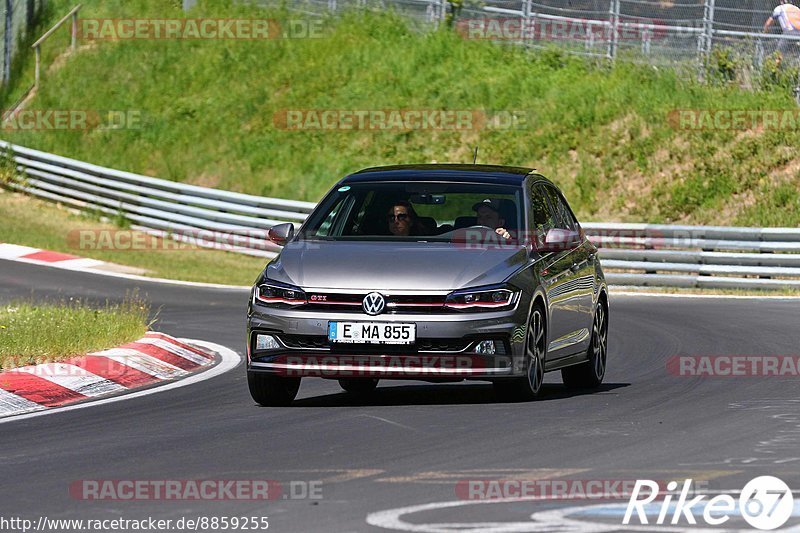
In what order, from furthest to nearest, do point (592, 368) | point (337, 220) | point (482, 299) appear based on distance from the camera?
1. point (592, 368)
2. point (337, 220)
3. point (482, 299)

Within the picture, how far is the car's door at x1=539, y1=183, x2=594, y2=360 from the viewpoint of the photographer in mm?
11086

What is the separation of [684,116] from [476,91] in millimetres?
5041

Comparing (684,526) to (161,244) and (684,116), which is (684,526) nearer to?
(161,244)

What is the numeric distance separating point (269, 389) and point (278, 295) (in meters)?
0.74

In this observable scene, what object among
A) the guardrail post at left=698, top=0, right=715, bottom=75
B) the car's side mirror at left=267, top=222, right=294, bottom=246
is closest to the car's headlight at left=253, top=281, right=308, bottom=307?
the car's side mirror at left=267, top=222, right=294, bottom=246

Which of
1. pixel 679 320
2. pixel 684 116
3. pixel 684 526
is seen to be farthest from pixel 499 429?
pixel 684 116

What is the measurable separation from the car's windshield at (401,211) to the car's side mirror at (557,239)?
9.5 inches

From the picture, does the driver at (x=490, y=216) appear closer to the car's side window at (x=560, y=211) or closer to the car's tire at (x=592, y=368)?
the car's side window at (x=560, y=211)

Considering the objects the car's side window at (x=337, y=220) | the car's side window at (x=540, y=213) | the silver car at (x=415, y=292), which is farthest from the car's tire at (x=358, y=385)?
the car's side window at (x=540, y=213)

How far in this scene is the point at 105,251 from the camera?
89.0 ft

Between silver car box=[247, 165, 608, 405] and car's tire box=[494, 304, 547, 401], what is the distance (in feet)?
0.03

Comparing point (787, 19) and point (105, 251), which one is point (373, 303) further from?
point (787, 19)

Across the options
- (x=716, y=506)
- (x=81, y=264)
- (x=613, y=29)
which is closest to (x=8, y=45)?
(x=613, y=29)

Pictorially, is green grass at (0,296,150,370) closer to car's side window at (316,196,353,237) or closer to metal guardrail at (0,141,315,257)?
car's side window at (316,196,353,237)
